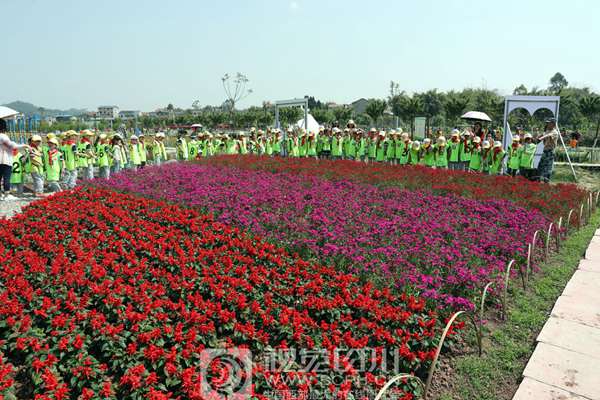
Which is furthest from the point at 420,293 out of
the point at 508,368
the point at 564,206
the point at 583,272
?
the point at 564,206

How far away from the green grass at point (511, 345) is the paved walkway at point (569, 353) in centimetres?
12

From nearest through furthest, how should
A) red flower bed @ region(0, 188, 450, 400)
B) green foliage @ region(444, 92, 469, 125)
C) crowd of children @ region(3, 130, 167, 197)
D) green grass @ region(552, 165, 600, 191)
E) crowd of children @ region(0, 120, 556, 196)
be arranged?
red flower bed @ region(0, 188, 450, 400) < crowd of children @ region(3, 130, 167, 197) < crowd of children @ region(0, 120, 556, 196) < green grass @ region(552, 165, 600, 191) < green foliage @ region(444, 92, 469, 125)

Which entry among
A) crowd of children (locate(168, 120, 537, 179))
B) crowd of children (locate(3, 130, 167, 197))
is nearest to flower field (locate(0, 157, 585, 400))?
crowd of children (locate(3, 130, 167, 197))

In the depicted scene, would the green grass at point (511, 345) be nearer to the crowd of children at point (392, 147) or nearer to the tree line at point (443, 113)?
the crowd of children at point (392, 147)

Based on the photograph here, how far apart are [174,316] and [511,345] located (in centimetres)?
346

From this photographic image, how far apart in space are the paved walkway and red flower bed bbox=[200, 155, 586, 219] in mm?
3019

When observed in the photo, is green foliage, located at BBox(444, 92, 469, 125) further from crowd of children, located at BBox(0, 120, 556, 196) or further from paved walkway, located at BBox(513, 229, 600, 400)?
paved walkway, located at BBox(513, 229, 600, 400)

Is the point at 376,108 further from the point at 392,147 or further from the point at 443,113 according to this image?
the point at 392,147

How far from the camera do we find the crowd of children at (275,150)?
1104cm

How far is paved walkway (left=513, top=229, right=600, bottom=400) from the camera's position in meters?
3.72

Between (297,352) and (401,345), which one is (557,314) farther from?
(297,352)

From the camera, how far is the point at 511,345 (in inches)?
177

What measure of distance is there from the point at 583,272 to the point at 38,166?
1185cm

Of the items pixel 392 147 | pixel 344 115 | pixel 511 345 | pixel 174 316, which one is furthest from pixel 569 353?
pixel 344 115
